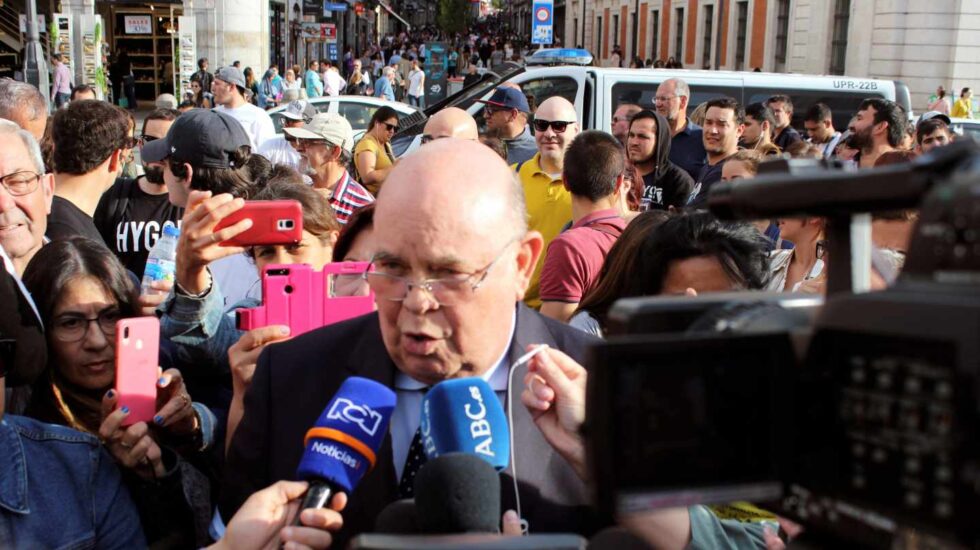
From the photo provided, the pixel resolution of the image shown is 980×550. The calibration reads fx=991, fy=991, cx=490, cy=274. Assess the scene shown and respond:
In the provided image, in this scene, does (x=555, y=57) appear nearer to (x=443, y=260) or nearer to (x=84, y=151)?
(x=84, y=151)

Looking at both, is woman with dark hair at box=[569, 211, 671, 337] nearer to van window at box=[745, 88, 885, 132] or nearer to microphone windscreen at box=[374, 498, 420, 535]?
microphone windscreen at box=[374, 498, 420, 535]

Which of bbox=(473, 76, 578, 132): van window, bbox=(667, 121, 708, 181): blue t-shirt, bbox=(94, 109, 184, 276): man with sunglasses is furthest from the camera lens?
bbox=(473, 76, 578, 132): van window

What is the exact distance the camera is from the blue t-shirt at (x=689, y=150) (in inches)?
339

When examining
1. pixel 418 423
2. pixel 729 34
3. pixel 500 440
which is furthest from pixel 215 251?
pixel 729 34

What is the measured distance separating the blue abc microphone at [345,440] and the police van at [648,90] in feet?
26.7

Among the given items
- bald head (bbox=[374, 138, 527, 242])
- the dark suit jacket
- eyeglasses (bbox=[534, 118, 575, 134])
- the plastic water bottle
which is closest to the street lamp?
eyeglasses (bbox=[534, 118, 575, 134])

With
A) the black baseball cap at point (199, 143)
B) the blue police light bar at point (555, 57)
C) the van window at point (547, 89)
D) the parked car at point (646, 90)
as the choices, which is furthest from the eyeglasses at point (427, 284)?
the blue police light bar at point (555, 57)

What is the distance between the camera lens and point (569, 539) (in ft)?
4.25

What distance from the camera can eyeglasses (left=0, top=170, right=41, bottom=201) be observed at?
3510 mm

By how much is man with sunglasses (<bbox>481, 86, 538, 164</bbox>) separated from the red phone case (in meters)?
5.97

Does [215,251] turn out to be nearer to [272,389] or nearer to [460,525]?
[272,389]

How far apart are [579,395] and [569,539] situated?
750 millimetres

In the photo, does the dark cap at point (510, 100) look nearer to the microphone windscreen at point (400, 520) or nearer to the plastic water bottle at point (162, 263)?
the plastic water bottle at point (162, 263)

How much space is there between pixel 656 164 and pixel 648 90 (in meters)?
3.58
